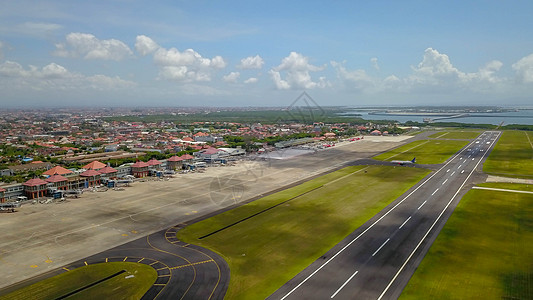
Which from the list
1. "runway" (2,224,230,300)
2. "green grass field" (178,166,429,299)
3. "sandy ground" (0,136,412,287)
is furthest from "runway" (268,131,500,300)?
"sandy ground" (0,136,412,287)

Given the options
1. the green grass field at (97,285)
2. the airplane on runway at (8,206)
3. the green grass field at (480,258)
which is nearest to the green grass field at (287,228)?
the green grass field at (97,285)

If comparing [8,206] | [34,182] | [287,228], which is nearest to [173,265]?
[287,228]

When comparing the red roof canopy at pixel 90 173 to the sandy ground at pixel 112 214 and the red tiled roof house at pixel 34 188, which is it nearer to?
the sandy ground at pixel 112 214

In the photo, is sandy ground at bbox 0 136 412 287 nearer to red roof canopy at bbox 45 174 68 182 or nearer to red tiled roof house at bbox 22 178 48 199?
red tiled roof house at bbox 22 178 48 199

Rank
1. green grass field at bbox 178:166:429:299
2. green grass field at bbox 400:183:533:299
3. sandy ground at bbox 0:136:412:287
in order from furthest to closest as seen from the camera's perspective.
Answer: sandy ground at bbox 0:136:412:287 < green grass field at bbox 178:166:429:299 < green grass field at bbox 400:183:533:299

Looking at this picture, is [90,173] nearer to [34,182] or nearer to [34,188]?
[34,182]

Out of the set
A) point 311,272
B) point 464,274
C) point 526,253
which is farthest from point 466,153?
point 311,272
